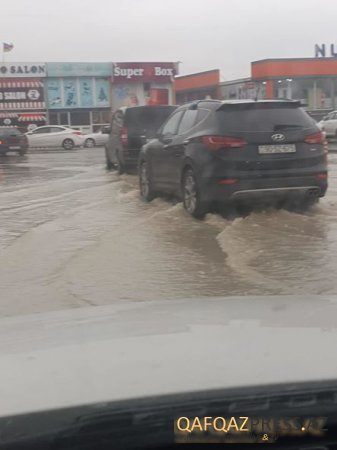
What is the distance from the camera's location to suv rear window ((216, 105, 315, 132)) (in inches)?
315

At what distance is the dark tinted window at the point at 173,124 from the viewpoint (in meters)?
9.29

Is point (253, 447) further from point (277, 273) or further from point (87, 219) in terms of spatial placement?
point (87, 219)

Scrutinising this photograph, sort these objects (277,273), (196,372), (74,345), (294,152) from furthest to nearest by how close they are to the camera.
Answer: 1. (294,152)
2. (277,273)
3. (74,345)
4. (196,372)

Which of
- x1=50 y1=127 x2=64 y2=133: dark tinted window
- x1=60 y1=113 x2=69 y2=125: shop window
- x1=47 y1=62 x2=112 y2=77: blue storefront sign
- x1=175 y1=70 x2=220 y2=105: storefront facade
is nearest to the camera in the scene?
x1=50 y1=127 x2=64 y2=133: dark tinted window

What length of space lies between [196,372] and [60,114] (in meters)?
43.8

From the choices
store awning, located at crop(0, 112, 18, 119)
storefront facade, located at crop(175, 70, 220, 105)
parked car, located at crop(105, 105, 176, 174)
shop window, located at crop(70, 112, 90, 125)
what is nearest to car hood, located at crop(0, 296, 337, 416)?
parked car, located at crop(105, 105, 176, 174)

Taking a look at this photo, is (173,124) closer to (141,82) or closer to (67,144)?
(67,144)

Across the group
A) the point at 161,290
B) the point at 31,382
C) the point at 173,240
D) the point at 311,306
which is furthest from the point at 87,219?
the point at 31,382

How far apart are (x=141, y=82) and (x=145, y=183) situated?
37.0 meters

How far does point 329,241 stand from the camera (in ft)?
23.3

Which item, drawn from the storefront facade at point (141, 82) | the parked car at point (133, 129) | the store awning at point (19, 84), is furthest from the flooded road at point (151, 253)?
the storefront facade at point (141, 82)

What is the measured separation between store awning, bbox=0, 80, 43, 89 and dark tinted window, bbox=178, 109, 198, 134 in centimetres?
3554

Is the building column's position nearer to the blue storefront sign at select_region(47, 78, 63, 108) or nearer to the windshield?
the blue storefront sign at select_region(47, 78, 63, 108)

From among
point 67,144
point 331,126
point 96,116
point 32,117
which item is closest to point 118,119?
point 331,126
